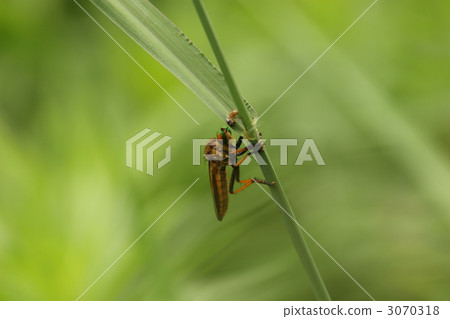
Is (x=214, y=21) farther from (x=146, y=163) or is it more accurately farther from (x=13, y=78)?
(x=13, y=78)

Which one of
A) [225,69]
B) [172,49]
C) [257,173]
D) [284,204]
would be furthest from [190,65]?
[257,173]

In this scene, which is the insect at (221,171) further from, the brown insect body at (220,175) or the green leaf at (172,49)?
the green leaf at (172,49)

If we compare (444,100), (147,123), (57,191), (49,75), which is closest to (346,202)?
(444,100)

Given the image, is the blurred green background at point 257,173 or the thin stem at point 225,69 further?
the blurred green background at point 257,173

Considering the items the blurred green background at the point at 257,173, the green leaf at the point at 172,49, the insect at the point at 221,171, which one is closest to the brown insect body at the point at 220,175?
the insect at the point at 221,171

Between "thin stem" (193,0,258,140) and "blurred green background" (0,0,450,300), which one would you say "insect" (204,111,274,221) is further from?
"thin stem" (193,0,258,140)

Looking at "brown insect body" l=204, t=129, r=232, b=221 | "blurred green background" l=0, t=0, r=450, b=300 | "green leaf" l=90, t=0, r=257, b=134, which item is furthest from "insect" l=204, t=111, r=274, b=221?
"green leaf" l=90, t=0, r=257, b=134
